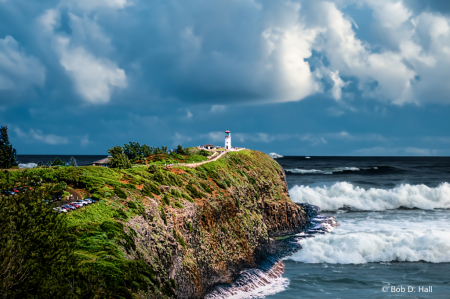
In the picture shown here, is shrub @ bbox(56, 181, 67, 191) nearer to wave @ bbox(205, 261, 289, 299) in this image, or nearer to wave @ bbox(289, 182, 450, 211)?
wave @ bbox(205, 261, 289, 299)

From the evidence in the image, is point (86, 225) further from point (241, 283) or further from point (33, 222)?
point (241, 283)

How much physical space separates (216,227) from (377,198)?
54064 mm

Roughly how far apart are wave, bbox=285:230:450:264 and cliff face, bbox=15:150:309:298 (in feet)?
19.6

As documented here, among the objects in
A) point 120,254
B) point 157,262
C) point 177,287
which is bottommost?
point 177,287

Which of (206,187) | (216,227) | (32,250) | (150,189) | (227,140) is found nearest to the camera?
(32,250)

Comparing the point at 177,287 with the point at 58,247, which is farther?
the point at 177,287

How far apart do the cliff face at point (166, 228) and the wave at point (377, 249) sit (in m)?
5.99

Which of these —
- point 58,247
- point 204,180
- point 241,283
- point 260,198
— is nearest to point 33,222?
point 58,247

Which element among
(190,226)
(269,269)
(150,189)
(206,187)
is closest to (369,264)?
(269,269)

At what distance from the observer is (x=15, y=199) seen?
593 inches

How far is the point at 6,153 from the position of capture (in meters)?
39.8

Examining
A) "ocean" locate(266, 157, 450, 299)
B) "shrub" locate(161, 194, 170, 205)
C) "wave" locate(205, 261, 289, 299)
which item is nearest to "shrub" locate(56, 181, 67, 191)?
"shrub" locate(161, 194, 170, 205)

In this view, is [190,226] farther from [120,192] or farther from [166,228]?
[120,192]

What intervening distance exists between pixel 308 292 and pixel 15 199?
23.9 m
